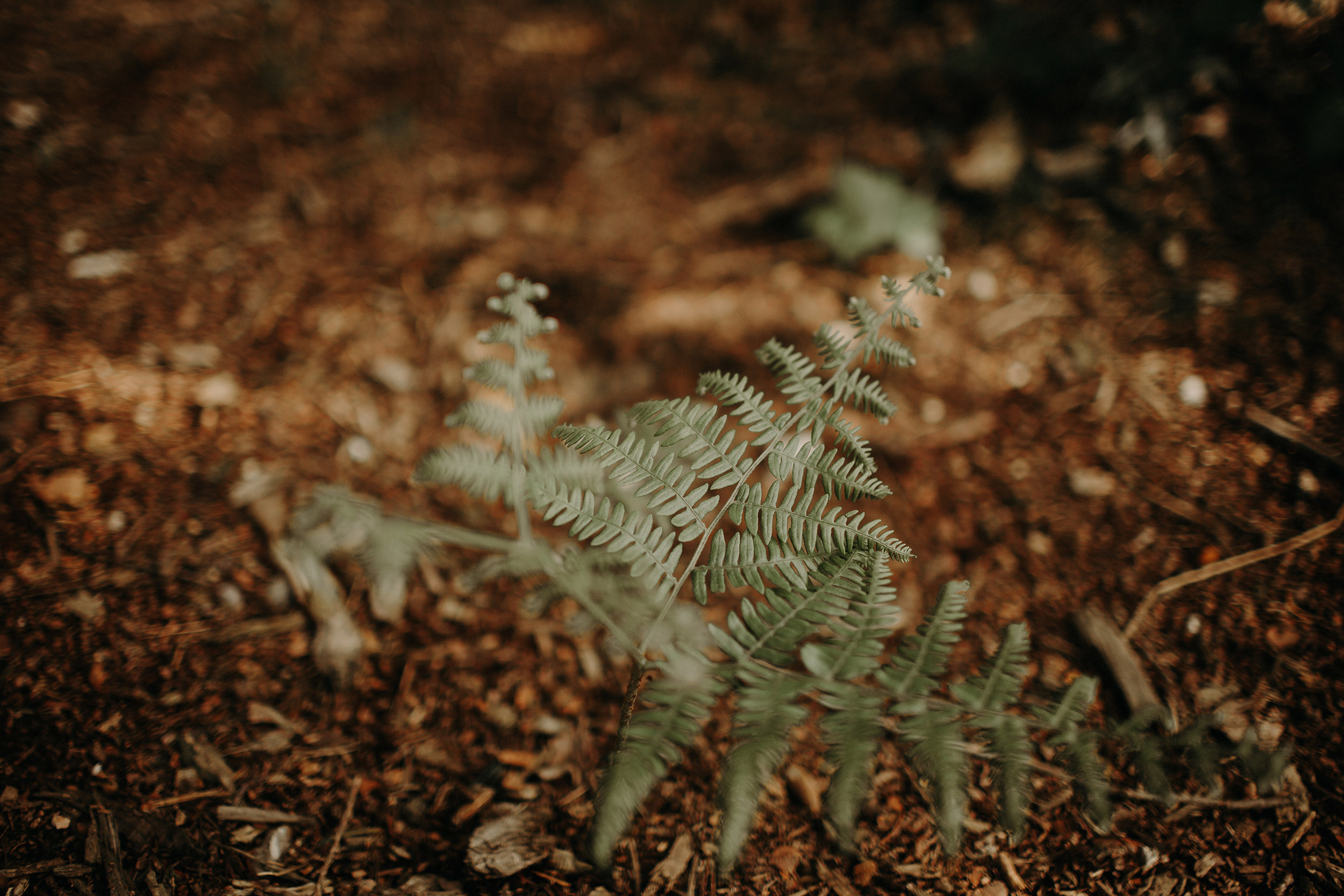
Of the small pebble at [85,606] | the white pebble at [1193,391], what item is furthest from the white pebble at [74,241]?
the white pebble at [1193,391]

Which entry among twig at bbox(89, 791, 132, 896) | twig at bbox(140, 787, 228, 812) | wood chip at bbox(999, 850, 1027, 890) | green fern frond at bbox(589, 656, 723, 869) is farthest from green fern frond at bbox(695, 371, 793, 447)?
twig at bbox(89, 791, 132, 896)

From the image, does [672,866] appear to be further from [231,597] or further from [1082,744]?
[231,597]

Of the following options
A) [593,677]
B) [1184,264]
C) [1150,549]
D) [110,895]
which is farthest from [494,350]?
Answer: [1184,264]

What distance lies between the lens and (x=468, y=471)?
1.72m

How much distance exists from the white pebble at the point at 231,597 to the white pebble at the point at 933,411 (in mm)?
2475

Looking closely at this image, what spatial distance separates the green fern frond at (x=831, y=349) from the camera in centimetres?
162

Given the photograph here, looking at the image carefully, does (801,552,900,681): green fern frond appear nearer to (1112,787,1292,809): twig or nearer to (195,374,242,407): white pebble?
(1112,787,1292,809): twig

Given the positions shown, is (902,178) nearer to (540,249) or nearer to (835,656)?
(540,249)

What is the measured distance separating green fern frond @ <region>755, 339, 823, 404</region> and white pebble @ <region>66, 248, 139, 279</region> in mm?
2626

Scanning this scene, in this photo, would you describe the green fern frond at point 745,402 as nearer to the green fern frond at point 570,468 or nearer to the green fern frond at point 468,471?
the green fern frond at point 570,468

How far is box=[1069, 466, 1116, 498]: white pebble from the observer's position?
7.50 feet

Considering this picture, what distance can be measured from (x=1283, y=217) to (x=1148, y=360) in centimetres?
84

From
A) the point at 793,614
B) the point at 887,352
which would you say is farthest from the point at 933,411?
the point at 793,614

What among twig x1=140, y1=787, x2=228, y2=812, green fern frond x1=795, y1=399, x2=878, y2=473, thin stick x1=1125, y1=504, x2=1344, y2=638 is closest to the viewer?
green fern frond x1=795, y1=399, x2=878, y2=473
